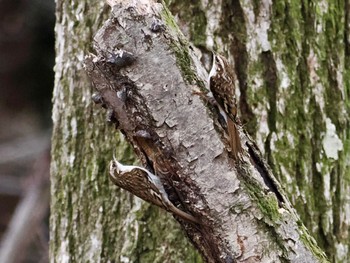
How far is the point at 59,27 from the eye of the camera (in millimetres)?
2264

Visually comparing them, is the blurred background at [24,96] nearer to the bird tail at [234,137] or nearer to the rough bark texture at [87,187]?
the rough bark texture at [87,187]

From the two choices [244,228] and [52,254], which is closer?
[244,228]

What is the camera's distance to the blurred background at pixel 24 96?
5.46 metres

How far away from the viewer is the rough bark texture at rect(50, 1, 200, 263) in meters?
2.09

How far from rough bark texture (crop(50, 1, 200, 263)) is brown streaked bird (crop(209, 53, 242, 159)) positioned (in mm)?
662

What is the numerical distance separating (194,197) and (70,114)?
837mm

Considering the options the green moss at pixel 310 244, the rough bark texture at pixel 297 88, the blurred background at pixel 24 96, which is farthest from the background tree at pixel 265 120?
the blurred background at pixel 24 96

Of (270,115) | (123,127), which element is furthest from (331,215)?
(123,127)

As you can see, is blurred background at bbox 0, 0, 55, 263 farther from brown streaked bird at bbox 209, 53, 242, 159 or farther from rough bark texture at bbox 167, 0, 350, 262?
brown streaked bird at bbox 209, 53, 242, 159

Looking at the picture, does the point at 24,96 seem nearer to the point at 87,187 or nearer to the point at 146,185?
the point at 87,187

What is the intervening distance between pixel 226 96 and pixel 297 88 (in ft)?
2.30

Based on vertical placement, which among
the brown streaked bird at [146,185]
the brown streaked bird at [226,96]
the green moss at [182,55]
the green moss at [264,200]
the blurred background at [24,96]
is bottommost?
the green moss at [264,200]

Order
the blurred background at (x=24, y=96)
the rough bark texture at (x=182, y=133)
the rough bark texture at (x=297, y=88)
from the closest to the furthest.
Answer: the rough bark texture at (x=182, y=133) < the rough bark texture at (x=297, y=88) < the blurred background at (x=24, y=96)

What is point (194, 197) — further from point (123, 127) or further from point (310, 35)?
point (310, 35)
